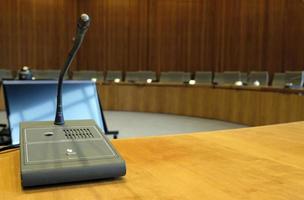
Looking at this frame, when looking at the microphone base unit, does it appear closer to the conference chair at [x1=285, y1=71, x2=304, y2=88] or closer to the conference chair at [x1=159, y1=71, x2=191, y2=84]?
the conference chair at [x1=285, y1=71, x2=304, y2=88]

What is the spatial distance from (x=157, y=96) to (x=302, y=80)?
322cm

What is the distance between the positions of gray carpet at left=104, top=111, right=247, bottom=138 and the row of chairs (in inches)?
41.2

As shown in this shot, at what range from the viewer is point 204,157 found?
1106 mm

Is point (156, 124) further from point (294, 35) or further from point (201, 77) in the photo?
point (294, 35)

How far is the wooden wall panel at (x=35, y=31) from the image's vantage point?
1097cm

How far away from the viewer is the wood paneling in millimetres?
9969

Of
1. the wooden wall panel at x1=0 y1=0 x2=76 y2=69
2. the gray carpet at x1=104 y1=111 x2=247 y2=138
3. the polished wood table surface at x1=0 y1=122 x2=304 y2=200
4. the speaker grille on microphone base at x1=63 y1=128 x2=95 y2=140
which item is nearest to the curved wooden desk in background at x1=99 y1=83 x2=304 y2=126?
the gray carpet at x1=104 y1=111 x2=247 y2=138

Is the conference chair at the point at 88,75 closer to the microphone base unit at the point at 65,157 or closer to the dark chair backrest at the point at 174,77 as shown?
the dark chair backrest at the point at 174,77

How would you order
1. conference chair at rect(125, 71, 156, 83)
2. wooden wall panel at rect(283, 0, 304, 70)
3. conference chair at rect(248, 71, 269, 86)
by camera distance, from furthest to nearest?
conference chair at rect(125, 71, 156, 83), wooden wall panel at rect(283, 0, 304, 70), conference chair at rect(248, 71, 269, 86)

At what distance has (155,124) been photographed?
23.0 ft

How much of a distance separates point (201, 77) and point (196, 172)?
8.53m

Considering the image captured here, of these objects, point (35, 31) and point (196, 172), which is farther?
point (35, 31)

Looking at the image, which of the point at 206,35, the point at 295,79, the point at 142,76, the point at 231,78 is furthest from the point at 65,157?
the point at 206,35

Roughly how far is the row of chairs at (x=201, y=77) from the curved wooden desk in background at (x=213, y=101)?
0.40 meters
